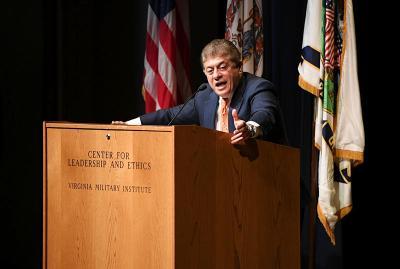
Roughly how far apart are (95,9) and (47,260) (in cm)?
373

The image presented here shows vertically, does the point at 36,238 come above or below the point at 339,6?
below

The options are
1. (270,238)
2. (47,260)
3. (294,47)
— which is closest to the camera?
(47,260)

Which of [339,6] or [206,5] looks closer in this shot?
[339,6]

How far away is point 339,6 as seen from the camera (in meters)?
4.34

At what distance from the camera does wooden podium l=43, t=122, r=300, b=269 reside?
2164 mm

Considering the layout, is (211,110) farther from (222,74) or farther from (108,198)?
(108,198)

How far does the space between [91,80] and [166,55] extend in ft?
3.02

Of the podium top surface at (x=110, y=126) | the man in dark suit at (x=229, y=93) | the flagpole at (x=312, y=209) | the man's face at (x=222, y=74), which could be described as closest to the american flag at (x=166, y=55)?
the flagpole at (x=312, y=209)

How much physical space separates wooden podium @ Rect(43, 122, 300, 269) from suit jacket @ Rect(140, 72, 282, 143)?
13.2 inches

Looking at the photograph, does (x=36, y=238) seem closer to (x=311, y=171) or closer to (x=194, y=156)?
(x=311, y=171)

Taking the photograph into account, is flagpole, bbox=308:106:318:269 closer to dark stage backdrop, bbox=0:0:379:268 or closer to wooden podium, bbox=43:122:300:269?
dark stage backdrop, bbox=0:0:379:268

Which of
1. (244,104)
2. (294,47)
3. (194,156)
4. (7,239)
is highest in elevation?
(294,47)

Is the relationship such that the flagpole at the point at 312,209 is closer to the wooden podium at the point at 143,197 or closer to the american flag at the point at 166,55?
the american flag at the point at 166,55

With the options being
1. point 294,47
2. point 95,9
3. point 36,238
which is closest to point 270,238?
point 294,47
